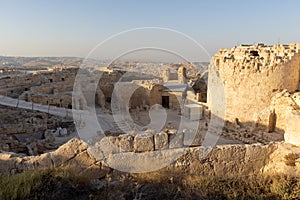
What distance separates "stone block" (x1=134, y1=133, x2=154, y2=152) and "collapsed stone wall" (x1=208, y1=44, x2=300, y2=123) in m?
7.30

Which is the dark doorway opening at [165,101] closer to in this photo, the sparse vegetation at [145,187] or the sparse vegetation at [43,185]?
the sparse vegetation at [145,187]

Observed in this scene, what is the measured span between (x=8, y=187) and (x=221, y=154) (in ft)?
11.2

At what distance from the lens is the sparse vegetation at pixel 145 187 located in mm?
3498

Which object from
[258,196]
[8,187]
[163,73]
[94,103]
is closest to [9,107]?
[94,103]

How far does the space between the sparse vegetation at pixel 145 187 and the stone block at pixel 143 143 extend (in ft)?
1.90

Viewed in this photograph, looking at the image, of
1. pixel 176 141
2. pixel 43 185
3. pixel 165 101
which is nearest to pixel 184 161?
pixel 176 141

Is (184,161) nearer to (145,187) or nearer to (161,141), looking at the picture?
(161,141)

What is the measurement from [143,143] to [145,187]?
0.84 meters

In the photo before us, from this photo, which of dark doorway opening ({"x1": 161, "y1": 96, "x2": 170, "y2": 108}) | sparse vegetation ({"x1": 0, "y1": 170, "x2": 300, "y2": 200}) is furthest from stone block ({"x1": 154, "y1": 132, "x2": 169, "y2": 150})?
dark doorway opening ({"x1": 161, "y1": 96, "x2": 170, "y2": 108})

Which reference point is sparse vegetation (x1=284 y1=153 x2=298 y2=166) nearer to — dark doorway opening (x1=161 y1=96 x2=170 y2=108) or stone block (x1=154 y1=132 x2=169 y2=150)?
stone block (x1=154 y1=132 x2=169 y2=150)

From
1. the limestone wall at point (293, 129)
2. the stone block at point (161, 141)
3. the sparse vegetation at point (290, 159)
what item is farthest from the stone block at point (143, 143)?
the limestone wall at point (293, 129)

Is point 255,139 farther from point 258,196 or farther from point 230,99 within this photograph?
point 258,196

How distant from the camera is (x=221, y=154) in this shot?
15.2 feet

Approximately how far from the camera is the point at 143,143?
14.8 ft
